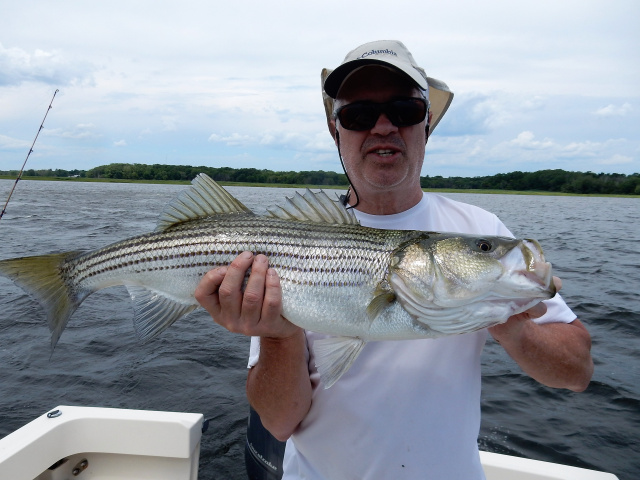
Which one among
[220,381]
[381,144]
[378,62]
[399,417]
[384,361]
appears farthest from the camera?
[220,381]

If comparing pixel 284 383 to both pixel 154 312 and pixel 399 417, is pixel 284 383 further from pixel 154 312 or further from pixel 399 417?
pixel 154 312

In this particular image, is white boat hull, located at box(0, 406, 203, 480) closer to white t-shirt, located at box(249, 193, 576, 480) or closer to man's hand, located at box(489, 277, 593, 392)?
white t-shirt, located at box(249, 193, 576, 480)

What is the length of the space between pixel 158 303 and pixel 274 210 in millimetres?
992

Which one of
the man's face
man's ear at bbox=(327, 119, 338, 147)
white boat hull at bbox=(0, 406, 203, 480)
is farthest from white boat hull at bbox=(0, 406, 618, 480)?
man's ear at bbox=(327, 119, 338, 147)

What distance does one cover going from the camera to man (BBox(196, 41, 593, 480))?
277cm

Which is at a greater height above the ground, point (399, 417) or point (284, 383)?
point (284, 383)

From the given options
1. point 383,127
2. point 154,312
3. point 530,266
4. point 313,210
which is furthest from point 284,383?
point 383,127

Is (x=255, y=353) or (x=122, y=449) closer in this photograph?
(x=255, y=353)

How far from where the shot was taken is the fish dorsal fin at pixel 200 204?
10.9 feet

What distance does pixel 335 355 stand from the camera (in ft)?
9.07

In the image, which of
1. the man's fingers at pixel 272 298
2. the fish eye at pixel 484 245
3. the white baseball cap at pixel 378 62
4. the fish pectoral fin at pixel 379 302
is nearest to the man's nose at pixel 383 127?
the white baseball cap at pixel 378 62

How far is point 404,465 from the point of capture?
107 inches

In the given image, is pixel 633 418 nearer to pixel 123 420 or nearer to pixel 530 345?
pixel 530 345

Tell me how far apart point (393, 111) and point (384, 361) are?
1667mm
